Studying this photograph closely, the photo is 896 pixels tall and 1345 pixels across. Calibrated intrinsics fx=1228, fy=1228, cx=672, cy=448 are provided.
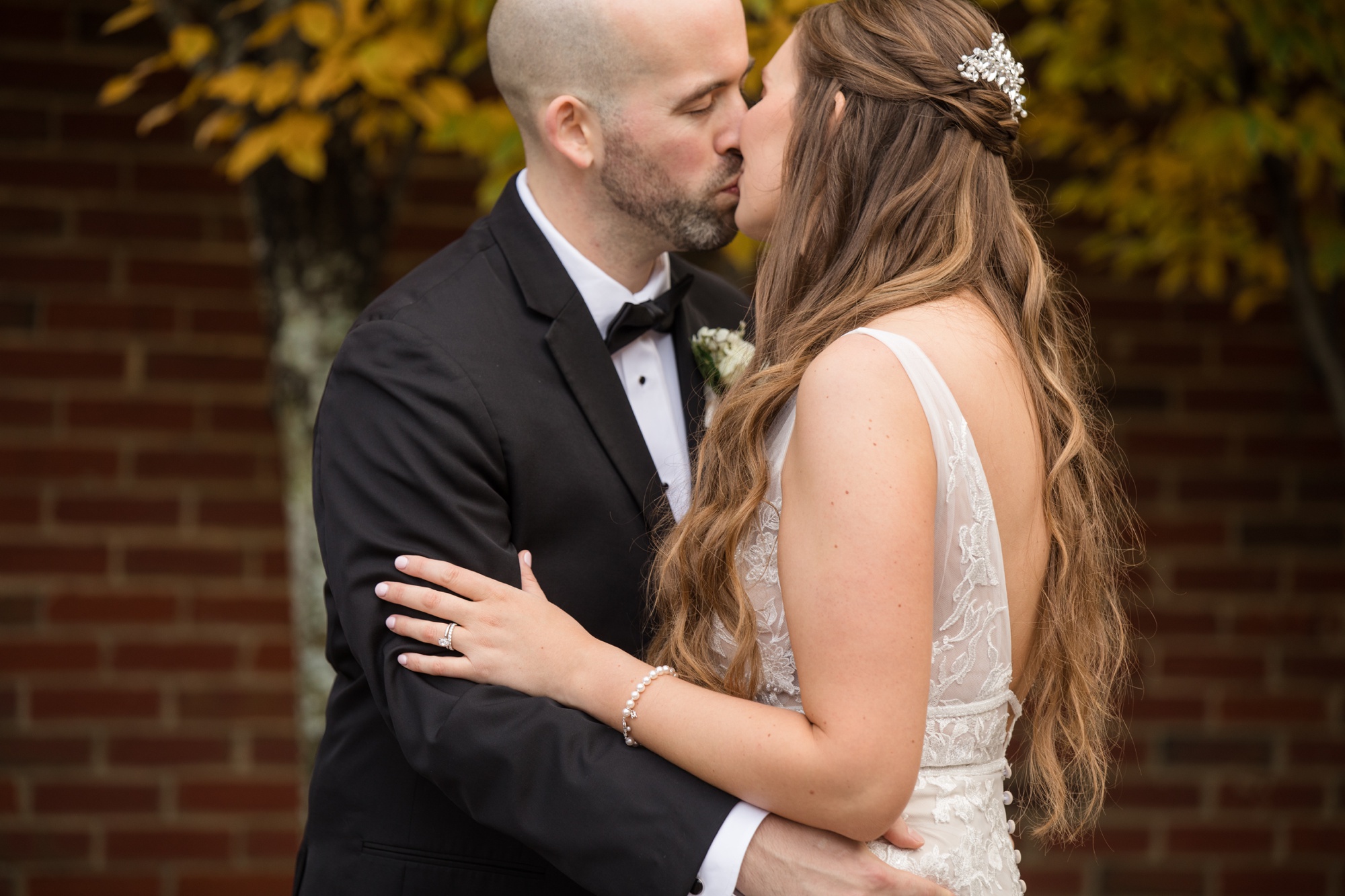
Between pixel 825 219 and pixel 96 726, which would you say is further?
pixel 96 726

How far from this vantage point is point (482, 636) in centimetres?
186

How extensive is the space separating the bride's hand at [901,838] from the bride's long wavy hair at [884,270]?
0.97 ft

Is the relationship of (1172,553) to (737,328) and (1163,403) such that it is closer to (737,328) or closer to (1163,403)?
(1163,403)

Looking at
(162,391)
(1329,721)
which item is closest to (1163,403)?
(1329,721)

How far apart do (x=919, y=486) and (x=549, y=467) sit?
2.30 ft

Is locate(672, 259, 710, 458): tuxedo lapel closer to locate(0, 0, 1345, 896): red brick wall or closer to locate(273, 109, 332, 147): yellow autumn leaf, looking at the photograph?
locate(273, 109, 332, 147): yellow autumn leaf

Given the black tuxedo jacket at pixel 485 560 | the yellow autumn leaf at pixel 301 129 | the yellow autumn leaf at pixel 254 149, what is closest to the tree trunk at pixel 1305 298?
the black tuxedo jacket at pixel 485 560

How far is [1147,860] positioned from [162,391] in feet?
13.4

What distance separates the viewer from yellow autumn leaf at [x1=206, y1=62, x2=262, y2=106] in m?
2.62

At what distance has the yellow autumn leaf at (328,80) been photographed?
2535mm

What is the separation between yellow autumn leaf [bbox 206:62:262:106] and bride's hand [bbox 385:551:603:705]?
4.30ft


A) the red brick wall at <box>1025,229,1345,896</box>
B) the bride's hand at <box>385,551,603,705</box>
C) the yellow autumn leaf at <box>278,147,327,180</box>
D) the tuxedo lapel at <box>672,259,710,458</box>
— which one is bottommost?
the red brick wall at <box>1025,229,1345,896</box>

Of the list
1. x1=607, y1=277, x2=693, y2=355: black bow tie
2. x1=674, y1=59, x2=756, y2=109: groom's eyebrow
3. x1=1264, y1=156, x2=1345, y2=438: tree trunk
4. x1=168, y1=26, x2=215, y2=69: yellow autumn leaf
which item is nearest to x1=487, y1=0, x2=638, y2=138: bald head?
x1=674, y1=59, x2=756, y2=109: groom's eyebrow

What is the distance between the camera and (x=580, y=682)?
6.04ft
